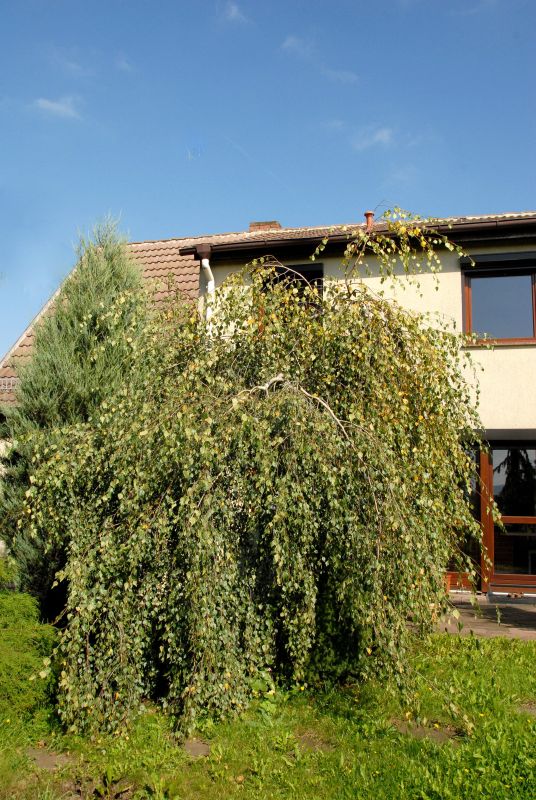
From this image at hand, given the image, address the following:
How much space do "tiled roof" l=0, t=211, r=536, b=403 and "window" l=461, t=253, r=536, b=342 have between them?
28.3 inches

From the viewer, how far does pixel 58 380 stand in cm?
830

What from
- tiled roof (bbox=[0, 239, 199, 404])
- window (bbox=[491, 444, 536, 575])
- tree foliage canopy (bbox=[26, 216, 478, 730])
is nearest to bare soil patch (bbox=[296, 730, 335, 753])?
tree foliage canopy (bbox=[26, 216, 478, 730])

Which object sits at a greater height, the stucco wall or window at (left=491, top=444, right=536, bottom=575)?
the stucco wall

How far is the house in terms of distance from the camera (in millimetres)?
10383

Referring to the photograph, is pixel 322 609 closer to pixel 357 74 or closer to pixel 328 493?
pixel 328 493

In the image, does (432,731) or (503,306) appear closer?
(432,731)

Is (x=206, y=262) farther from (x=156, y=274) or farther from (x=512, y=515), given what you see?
(x=512, y=515)

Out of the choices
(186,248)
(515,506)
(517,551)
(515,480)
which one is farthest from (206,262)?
(517,551)

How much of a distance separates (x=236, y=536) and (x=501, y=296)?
746 centimetres

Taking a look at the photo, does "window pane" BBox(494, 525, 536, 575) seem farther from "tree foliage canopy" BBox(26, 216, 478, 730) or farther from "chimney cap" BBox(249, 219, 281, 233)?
"chimney cap" BBox(249, 219, 281, 233)

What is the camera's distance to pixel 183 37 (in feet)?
27.3

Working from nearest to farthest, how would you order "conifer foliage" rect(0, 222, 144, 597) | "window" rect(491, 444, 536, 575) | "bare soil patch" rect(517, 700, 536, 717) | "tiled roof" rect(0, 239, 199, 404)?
1. "bare soil patch" rect(517, 700, 536, 717)
2. "conifer foliage" rect(0, 222, 144, 597)
3. "window" rect(491, 444, 536, 575)
4. "tiled roof" rect(0, 239, 199, 404)

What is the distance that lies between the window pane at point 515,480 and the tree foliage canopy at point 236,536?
476cm

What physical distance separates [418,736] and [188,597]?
1.94m
